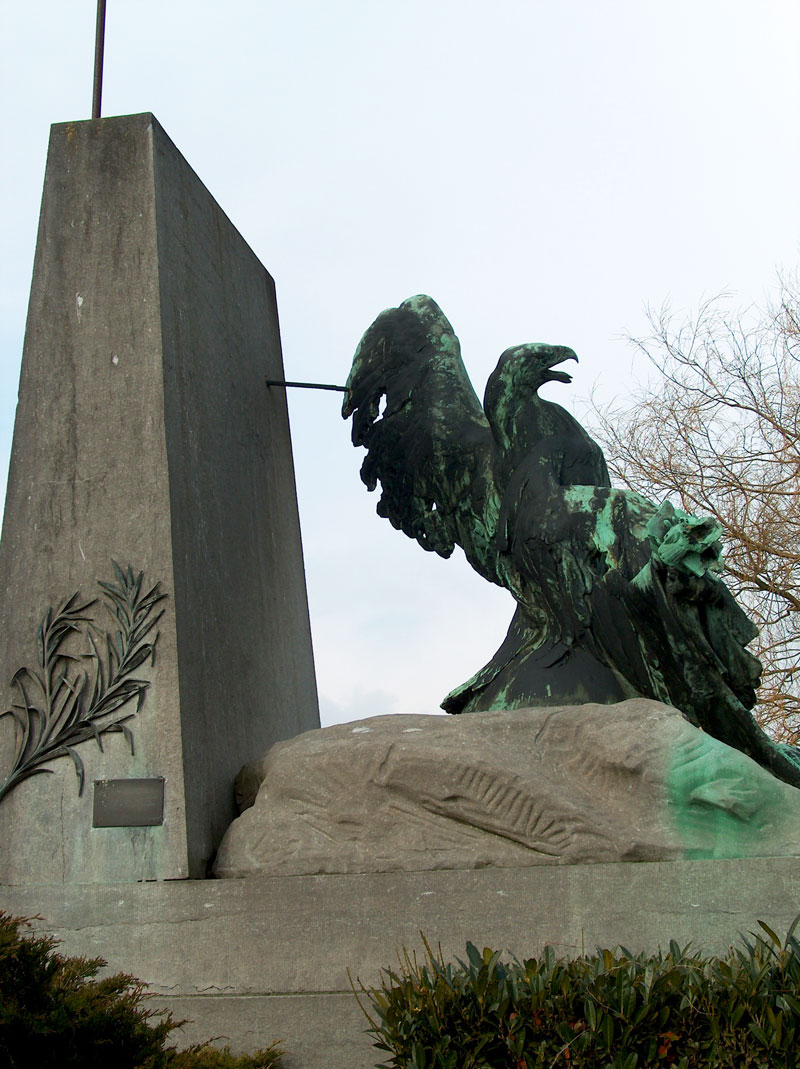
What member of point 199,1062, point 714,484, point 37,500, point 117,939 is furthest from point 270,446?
point 714,484

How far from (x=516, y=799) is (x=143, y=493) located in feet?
6.08

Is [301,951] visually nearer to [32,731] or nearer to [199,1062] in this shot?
[199,1062]

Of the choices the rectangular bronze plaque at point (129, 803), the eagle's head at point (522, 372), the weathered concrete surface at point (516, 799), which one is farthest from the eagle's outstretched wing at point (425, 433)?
the rectangular bronze plaque at point (129, 803)

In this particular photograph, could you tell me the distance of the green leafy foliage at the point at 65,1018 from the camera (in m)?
3.20

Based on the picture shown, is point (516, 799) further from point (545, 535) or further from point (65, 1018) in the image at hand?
point (65, 1018)

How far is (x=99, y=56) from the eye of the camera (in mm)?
6004

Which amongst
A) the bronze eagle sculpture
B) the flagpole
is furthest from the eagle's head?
the flagpole

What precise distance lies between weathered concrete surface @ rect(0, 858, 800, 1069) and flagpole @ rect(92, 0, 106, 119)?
3502 millimetres

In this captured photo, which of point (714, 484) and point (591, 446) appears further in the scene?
point (714, 484)

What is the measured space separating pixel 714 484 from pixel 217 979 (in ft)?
33.7

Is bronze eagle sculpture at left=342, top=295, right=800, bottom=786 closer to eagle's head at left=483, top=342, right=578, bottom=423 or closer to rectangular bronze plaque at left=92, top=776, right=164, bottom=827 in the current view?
eagle's head at left=483, top=342, right=578, bottom=423

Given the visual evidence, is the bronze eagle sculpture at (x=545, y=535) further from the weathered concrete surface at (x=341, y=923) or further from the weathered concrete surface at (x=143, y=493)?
the weathered concrete surface at (x=341, y=923)

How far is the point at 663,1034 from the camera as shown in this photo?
318 cm

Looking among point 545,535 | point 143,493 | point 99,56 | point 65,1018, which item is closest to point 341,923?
point 65,1018
